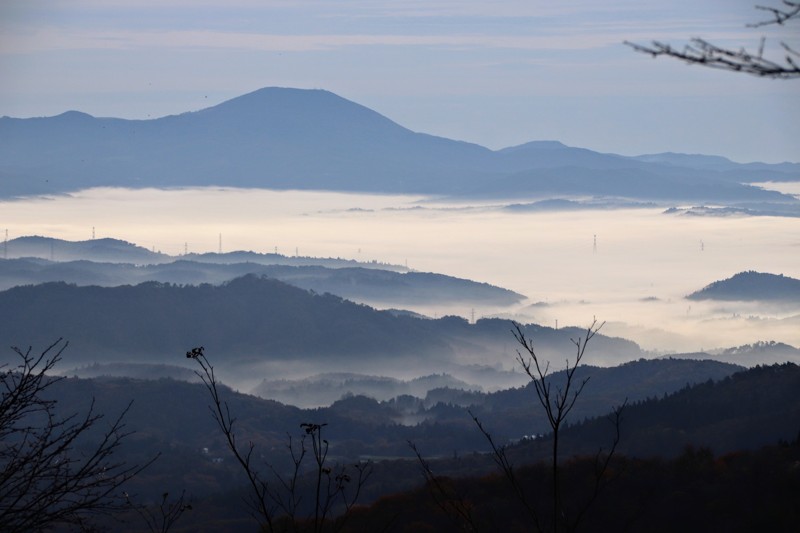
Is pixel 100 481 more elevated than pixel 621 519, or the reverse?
pixel 100 481

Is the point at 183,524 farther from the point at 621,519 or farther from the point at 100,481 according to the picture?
the point at 100,481

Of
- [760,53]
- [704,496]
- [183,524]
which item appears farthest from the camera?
[183,524]

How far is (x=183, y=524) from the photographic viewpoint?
180125 mm

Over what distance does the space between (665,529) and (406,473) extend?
107 meters

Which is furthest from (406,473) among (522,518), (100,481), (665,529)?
(100,481)

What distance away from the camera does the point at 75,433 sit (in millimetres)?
16172

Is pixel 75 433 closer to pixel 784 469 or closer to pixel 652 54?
pixel 652 54

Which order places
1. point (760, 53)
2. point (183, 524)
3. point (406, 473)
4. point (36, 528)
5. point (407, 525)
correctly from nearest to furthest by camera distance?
point (760, 53) → point (36, 528) → point (407, 525) → point (183, 524) → point (406, 473)

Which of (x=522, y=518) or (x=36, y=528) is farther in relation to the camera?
(x=522, y=518)

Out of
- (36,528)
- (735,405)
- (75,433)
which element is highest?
(75,433)

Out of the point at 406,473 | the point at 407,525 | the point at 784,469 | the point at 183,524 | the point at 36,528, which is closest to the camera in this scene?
the point at 36,528

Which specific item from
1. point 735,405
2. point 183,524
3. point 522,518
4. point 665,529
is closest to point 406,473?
point 183,524

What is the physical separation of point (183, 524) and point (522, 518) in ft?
291

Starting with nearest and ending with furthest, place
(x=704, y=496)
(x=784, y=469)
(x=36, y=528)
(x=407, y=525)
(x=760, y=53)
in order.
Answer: (x=760, y=53) → (x=36, y=528) → (x=784, y=469) → (x=704, y=496) → (x=407, y=525)
